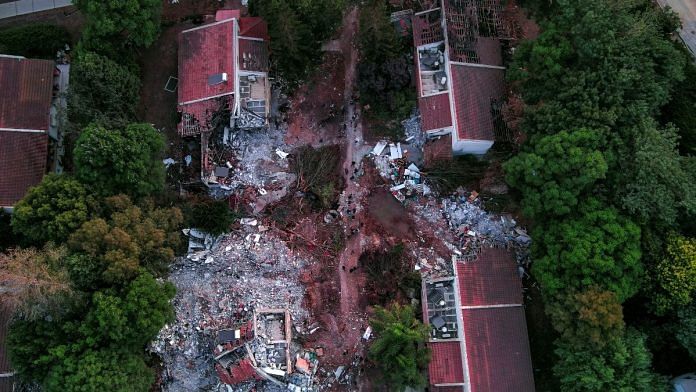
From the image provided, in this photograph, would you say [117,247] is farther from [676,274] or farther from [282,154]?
[676,274]

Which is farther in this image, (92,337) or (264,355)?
(264,355)

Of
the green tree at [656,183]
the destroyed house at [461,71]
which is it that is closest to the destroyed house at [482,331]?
the green tree at [656,183]

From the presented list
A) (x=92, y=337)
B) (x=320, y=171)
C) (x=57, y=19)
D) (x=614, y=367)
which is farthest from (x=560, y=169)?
(x=57, y=19)

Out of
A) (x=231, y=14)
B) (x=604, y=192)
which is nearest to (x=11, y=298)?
(x=231, y=14)

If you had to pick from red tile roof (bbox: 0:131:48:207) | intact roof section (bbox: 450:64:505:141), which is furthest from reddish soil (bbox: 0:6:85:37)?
intact roof section (bbox: 450:64:505:141)

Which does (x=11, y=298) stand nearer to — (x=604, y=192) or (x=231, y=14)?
(x=231, y=14)

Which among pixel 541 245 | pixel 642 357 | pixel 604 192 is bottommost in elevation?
pixel 642 357
